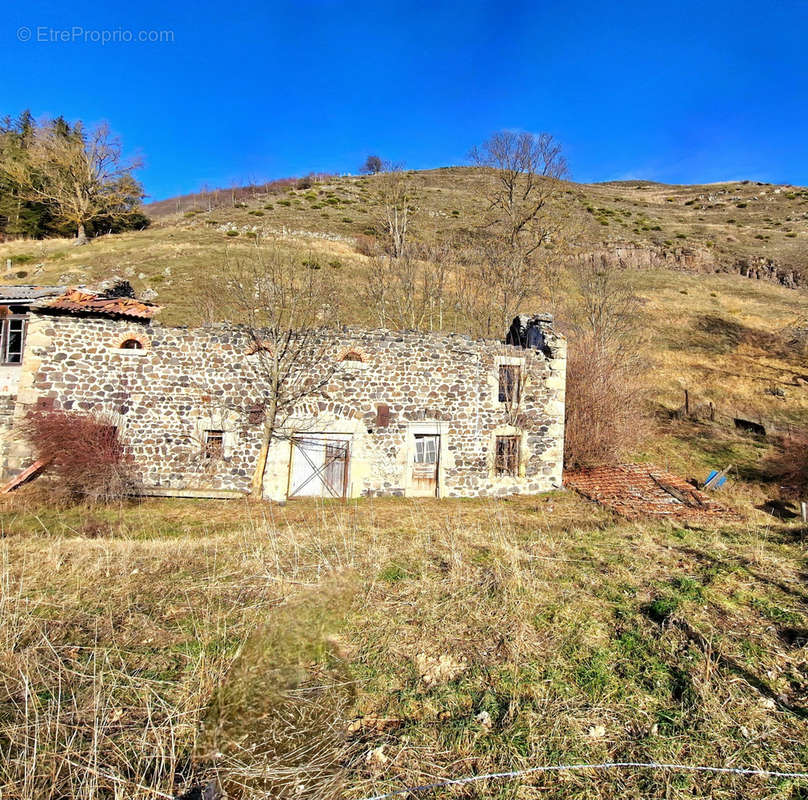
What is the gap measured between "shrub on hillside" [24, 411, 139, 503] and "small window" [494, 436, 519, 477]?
11.1 m

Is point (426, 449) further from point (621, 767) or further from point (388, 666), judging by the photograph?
point (621, 767)

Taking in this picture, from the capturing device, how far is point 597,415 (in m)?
16.9

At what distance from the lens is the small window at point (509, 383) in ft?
47.2

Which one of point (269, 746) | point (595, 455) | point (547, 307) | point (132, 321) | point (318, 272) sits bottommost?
point (269, 746)

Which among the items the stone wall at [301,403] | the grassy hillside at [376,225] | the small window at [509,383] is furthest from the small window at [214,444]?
the grassy hillside at [376,225]

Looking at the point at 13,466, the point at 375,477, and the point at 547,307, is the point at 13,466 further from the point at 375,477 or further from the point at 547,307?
the point at 547,307

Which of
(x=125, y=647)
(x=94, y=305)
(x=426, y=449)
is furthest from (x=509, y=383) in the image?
(x=94, y=305)

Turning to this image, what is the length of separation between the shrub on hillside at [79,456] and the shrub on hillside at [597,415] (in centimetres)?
1499

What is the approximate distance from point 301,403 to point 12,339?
8.99m

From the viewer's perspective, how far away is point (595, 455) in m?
16.6

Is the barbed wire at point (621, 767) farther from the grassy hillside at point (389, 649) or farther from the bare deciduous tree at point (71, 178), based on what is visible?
the bare deciduous tree at point (71, 178)

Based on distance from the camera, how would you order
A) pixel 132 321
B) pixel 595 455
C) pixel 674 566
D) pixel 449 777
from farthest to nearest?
pixel 595 455
pixel 132 321
pixel 674 566
pixel 449 777

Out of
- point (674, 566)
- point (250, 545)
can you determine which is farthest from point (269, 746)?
point (674, 566)

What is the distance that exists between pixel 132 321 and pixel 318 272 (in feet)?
71.2
